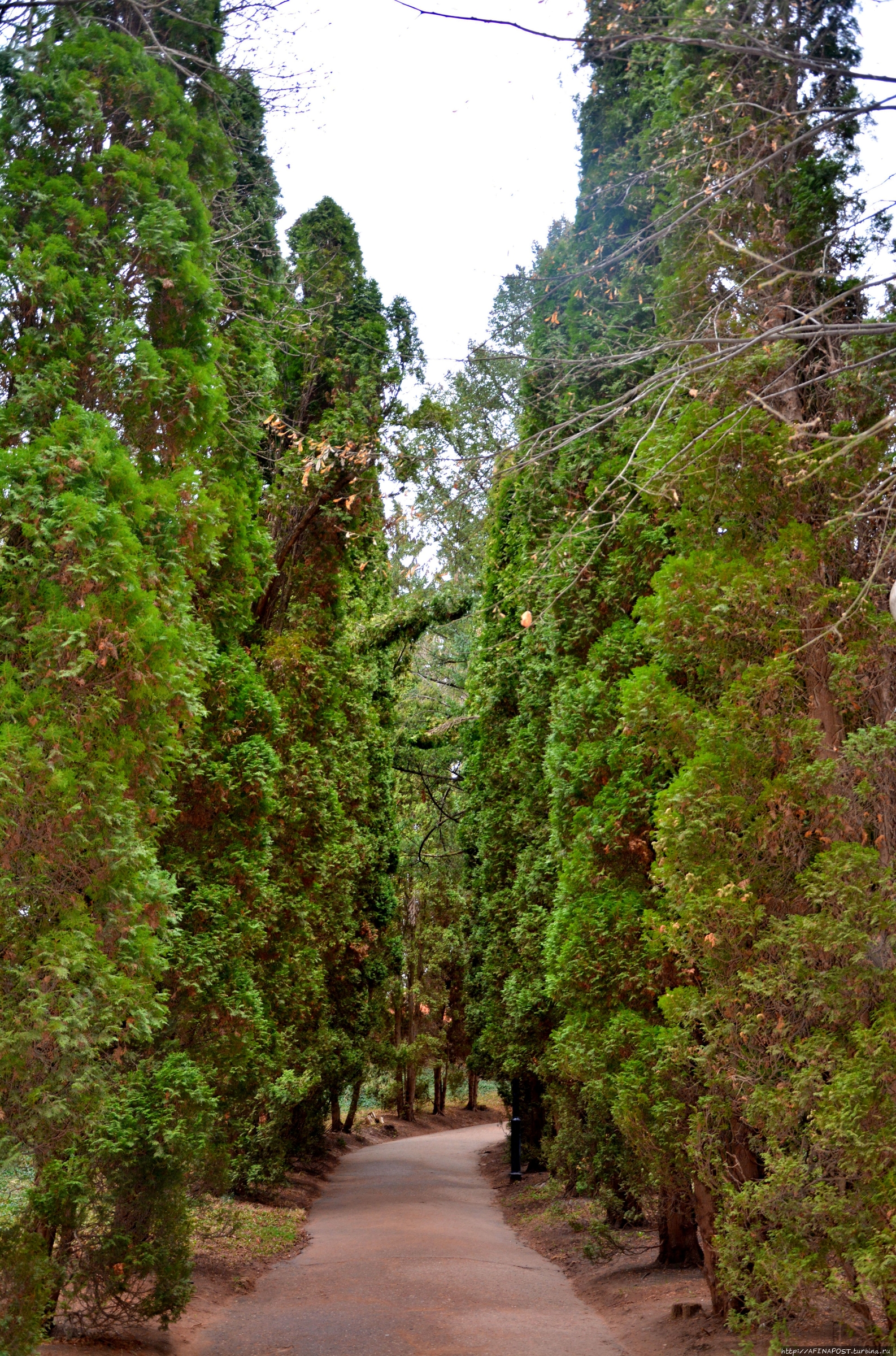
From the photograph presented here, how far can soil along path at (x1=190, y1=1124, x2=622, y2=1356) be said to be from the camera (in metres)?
7.00

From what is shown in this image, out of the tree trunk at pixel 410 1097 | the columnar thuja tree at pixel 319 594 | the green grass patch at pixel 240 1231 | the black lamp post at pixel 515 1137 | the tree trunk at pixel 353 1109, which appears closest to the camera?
the green grass patch at pixel 240 1231

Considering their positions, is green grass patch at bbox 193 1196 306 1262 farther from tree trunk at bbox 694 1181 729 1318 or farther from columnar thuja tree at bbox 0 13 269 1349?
tree trunk at bbox 694 1181 729 1318

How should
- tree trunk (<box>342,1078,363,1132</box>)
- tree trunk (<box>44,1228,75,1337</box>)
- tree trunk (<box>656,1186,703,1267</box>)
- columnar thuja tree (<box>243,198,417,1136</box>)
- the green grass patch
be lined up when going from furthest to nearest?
1. tree trunk (<box>342,1078,363,1132</box>)
2. columnar thuja tree (<box>243,198,417,1136</box>)
3. the green grass patch
4. tree trunk (<box>656,1186,703,1267</box>)
5. tree trunk (<box>44,1228,75,1337</box>)

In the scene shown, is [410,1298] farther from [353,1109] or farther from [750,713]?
[353,1109]

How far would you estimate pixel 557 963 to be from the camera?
8.87 metres

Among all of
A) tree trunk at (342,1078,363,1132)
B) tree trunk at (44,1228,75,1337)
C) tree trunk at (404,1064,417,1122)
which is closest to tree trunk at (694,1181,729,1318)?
tree trunk at (44,1228,75,1337)

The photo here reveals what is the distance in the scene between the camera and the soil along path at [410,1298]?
7.00 metres

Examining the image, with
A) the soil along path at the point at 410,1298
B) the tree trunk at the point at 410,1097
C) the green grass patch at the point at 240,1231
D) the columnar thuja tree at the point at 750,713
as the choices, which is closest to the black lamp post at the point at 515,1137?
the soil along path at the point at 410,1298

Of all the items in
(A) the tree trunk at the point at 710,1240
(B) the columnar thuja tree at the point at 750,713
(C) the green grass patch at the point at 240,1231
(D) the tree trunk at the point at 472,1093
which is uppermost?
(B) the columnar thuja tree at the point at 750,713

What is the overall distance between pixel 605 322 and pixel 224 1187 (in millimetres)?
8261

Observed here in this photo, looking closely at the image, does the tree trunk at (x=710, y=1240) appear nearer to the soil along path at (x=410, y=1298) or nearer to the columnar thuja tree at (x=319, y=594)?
the soil along path at (x=410, y=1298)

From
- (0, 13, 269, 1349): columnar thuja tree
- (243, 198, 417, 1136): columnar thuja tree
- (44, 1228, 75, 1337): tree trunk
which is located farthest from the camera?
(243, 198, 417, 1136): columnar thuja tree

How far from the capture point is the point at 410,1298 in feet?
27.0

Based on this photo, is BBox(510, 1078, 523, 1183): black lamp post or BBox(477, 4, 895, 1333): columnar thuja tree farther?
BBox(510, 1078, 523, 1183): black lamp post
